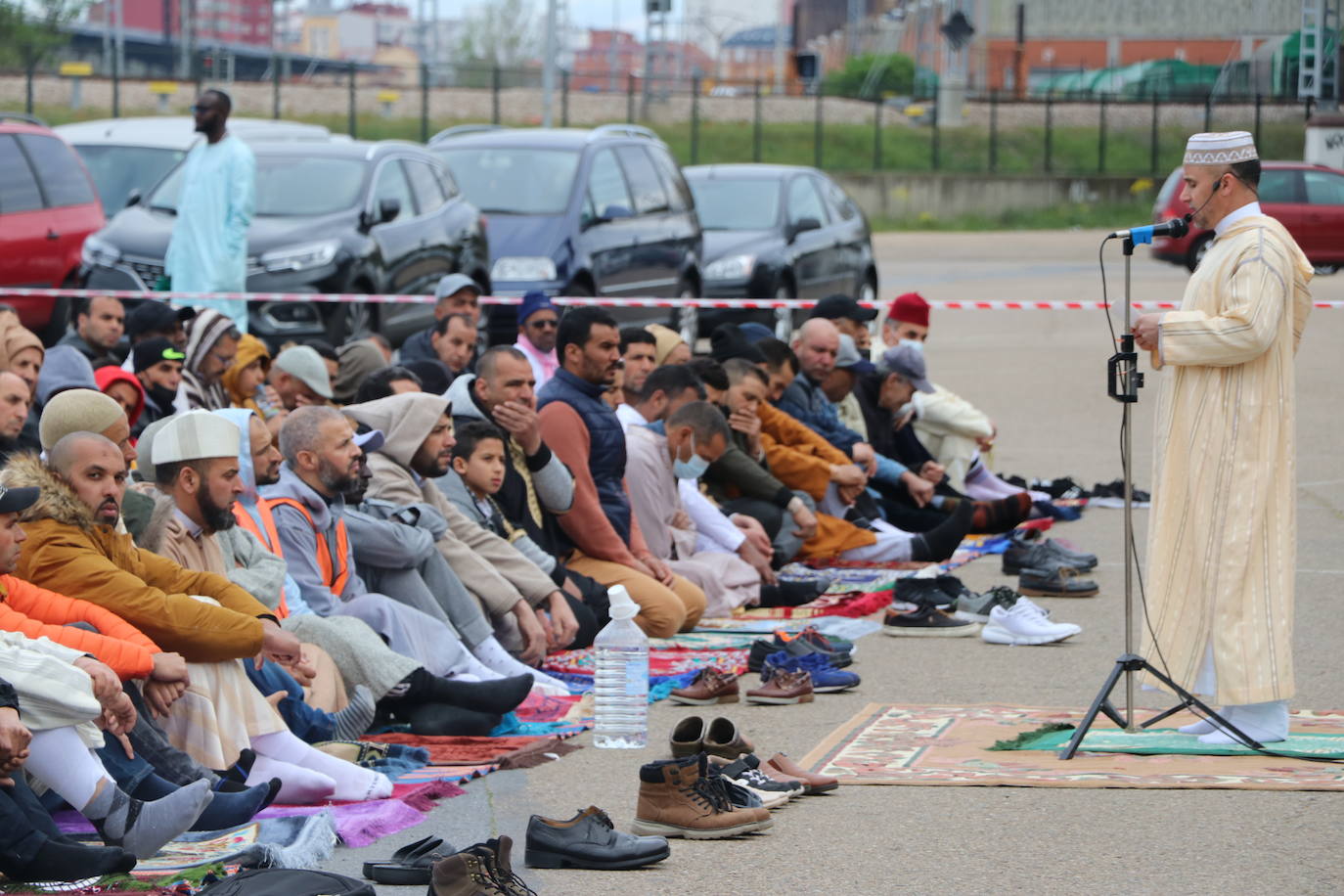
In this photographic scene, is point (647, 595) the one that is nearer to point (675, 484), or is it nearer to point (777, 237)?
point (675, 484)

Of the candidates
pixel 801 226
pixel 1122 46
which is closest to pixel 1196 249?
pixel 801 226

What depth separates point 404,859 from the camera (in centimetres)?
556

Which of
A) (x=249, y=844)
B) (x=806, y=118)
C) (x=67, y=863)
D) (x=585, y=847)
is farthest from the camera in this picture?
(x=806, y=118)

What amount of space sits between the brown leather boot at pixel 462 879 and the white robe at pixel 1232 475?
2935 mm

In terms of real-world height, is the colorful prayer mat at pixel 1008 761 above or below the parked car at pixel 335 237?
below

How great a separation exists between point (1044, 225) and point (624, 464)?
40.3 m

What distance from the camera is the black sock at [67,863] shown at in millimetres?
5293

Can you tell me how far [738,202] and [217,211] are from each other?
8650mm

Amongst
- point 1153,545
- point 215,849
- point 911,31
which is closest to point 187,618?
point 215,849

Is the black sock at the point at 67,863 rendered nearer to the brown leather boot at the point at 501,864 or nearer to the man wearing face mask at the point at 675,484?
the brown leather boot at the point at 501,864

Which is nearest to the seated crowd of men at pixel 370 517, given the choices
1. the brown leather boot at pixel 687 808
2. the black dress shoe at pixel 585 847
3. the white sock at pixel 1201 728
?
the black dress shoe at pixel 585 847

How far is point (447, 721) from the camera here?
7.44m

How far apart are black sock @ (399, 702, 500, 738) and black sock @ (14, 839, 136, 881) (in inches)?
83.7

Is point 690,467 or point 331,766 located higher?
point 690,467
